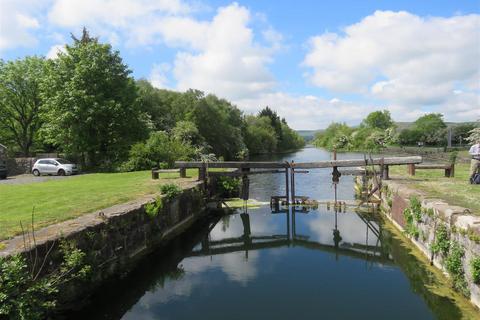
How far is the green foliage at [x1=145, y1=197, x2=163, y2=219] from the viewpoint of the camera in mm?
12320

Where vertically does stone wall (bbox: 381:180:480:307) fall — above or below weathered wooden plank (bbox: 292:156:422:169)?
below

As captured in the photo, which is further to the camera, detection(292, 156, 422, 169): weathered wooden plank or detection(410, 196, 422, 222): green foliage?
detection(292, 156, 422, 169): weathered wooden plank

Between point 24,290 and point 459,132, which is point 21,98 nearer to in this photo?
point 24,290

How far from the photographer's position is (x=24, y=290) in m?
6.39

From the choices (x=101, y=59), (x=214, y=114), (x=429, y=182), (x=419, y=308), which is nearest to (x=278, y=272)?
(x=419, y=308)

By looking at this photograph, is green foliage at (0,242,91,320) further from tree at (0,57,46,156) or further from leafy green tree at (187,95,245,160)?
leafy green tree at (187,95,245,160)

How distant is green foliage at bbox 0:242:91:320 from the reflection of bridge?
6152mm

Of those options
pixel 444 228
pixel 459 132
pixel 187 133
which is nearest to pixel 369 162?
pixel 444 228

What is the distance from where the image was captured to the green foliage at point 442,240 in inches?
356

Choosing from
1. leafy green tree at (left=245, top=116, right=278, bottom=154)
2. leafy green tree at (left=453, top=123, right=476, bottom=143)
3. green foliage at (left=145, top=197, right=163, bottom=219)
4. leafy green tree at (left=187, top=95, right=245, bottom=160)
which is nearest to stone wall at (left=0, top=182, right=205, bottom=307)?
green foliage at (left=145, top=197, right=163, bottom=219)

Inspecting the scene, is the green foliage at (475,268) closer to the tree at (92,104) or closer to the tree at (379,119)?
the tree at (92,104)

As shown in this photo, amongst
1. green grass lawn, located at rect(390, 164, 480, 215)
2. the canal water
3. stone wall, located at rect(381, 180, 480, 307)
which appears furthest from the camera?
green grass lawn, located at rect(390, 164, 480, 215)

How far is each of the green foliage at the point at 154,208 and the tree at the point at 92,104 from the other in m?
16.3

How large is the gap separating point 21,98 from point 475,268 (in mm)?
38393
